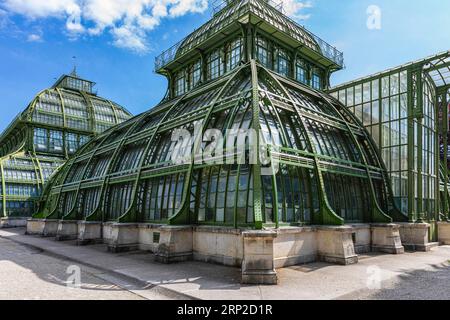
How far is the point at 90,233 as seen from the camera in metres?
30.5

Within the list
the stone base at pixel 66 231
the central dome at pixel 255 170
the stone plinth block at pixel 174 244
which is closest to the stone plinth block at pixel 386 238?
the central dome at pixel 255 170

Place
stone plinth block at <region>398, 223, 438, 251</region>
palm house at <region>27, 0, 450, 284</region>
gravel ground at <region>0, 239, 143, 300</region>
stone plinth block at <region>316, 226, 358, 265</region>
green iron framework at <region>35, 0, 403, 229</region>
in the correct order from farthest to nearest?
stone plinth block at <region>398, 223, 438, 251</region> < green iron framework at <region>35, 0, 403, 229</region> < stone plinth block at <region>316, 226, 358, 265</region> < palm house at <region>27, 0, 450, 284</region> < gravel ground at <region>0, 239, 143, 300</region>

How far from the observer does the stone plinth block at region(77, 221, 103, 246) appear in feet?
98.7

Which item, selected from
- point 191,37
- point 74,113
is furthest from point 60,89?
point 191,37

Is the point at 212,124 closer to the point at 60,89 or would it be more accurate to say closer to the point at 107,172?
the point at 107,172

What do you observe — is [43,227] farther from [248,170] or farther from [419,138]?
[419,138]

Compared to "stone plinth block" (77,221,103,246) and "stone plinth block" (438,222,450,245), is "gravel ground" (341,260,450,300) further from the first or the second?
"stone plinth block" (77,221,103,246)

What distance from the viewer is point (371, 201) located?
26234 millimetres

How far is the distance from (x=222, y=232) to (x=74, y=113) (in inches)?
2391

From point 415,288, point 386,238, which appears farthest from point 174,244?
point 386,238

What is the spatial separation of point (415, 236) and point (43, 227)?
3856 centimetres

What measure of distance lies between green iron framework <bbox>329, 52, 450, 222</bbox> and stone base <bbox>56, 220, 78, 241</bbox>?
30280 mm

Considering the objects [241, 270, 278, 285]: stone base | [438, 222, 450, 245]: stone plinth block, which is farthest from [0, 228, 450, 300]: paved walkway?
[438, 222, 450, 245]: stone plinth block

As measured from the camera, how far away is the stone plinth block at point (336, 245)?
19531 mm
